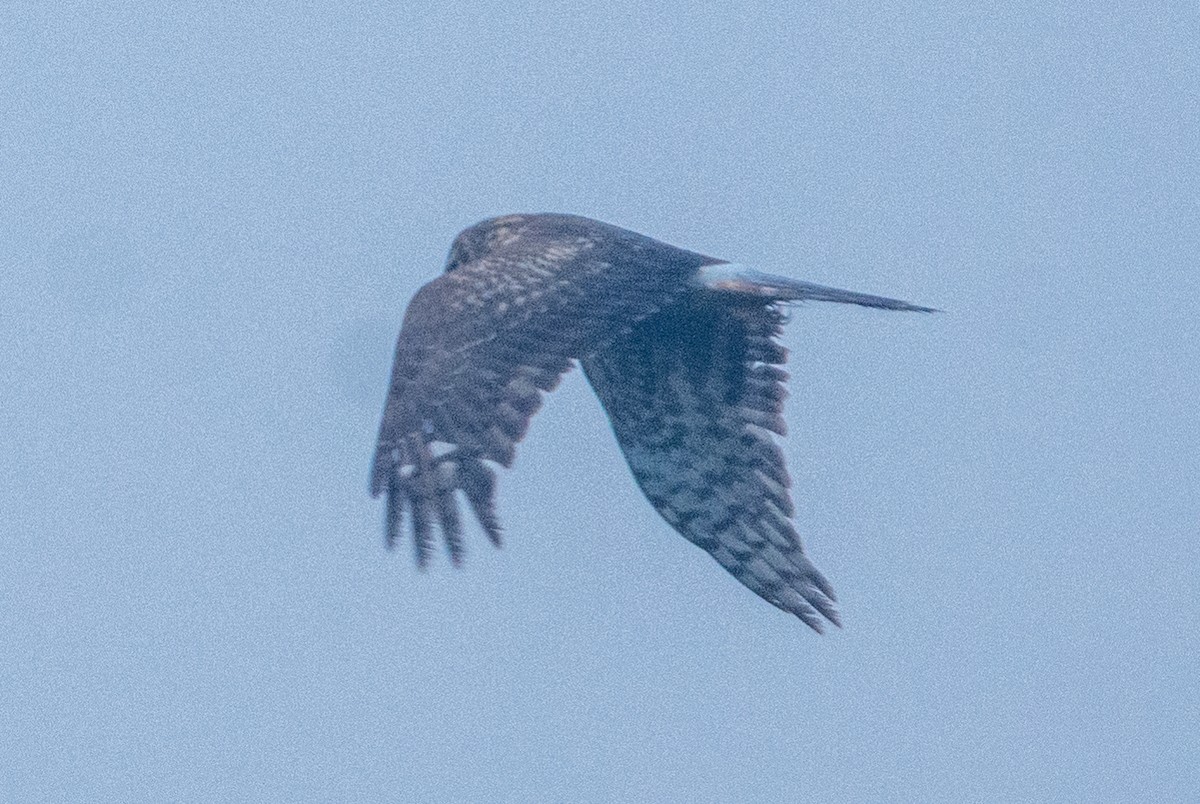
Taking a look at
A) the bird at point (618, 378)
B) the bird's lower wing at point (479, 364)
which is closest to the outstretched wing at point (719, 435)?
the bird at point (618, 378)

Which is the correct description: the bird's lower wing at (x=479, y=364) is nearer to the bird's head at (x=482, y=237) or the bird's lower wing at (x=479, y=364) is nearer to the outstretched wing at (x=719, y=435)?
the bird's head at (x=482, y=237)

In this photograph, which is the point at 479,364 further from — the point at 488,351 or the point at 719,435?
the point at 719,435

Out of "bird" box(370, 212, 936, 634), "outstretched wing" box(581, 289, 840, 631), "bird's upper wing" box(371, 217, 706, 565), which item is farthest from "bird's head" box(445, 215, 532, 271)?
"outstretched wing" box(581, 289, 840, 631)

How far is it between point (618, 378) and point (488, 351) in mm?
2059

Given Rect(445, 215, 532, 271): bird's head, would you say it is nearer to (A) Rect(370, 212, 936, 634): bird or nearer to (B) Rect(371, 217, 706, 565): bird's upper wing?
(A) Rect(370, 212, 936, 634): bird

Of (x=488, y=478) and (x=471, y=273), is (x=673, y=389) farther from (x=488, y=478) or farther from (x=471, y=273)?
(x=488, y=478)

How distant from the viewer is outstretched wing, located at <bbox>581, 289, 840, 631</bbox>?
11266 mm

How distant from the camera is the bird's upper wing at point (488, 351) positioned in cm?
887

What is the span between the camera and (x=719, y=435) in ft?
37.5

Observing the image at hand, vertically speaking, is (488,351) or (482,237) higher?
(482,237)

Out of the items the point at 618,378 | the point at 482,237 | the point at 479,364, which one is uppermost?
the point at 482,237

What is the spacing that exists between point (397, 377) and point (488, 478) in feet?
1.95

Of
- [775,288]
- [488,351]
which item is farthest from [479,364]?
[775,288]

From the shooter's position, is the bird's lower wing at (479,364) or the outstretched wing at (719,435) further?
the outstretched wing at (719,435)
